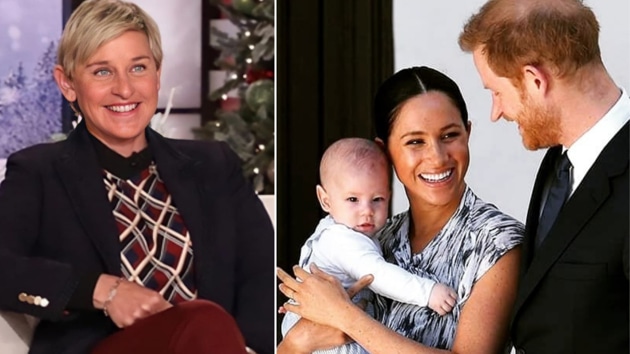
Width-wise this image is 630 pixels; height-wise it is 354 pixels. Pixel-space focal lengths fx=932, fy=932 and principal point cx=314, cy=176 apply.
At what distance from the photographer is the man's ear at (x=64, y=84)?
98.5 inches

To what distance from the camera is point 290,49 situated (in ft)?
9.07

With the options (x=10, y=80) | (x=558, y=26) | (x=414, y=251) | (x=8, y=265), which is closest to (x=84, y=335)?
(x=8, y=265)

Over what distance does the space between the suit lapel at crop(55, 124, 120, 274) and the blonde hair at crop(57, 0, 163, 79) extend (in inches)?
7.3

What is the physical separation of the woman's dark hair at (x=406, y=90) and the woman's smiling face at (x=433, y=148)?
0.02 m

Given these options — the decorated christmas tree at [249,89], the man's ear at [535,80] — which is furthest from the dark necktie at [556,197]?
the decorated christmas tree at [249,89]

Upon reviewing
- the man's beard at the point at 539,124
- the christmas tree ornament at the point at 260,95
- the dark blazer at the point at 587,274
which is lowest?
the dark blazer at the point at 587,274

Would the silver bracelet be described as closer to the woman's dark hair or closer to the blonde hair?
the blonde hair

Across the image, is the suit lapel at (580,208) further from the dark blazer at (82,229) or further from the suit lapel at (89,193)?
the suit lapel at (89,193)

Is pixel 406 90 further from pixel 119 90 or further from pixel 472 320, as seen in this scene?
pixel 119 90

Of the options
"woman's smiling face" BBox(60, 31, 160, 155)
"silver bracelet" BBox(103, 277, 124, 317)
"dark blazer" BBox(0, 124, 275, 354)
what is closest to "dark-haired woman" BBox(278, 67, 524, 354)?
"dark blazer" BBox(0, 124, 275, 354)

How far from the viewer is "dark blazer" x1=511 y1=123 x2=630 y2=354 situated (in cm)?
213

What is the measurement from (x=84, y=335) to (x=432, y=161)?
104cm

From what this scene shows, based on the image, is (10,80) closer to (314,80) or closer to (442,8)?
(314,80)

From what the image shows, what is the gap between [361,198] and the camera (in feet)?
8.61
